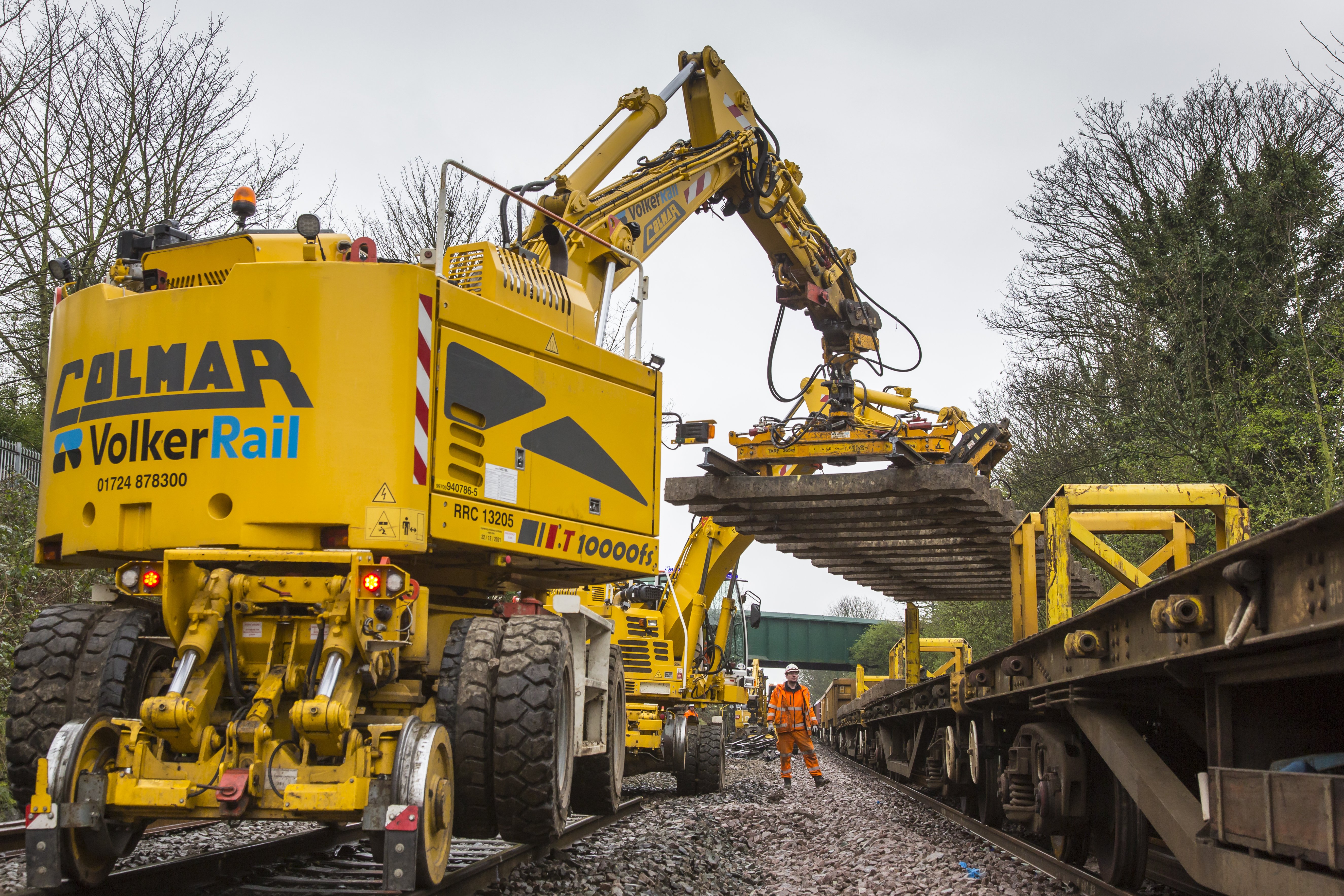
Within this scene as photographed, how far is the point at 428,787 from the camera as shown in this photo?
15.6 feet

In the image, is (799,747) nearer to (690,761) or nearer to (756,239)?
(690,761)

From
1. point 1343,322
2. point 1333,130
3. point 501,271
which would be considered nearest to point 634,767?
point 501,271

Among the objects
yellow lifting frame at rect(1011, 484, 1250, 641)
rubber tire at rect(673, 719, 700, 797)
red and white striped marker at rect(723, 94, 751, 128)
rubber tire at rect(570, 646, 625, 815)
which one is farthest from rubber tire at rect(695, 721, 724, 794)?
red and white striped marker at rect(723, 94, 751, 128)

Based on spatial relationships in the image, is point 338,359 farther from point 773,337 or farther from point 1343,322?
point 1343,322

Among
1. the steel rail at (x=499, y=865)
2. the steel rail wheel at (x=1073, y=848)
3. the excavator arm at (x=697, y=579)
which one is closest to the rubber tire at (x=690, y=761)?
the excavator arm at (x=697, y=579)

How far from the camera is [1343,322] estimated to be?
1359 cm

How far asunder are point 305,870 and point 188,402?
119 inches

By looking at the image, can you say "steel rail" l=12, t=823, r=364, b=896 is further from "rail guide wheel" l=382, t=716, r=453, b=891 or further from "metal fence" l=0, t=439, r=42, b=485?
"metal fence" l=0, t=439, r=42, b=485

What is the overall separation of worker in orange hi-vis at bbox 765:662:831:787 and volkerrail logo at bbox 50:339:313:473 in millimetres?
11669

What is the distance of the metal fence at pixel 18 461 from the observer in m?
15.5

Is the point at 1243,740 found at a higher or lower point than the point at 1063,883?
higher

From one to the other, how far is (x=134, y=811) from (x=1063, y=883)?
17.6 ft

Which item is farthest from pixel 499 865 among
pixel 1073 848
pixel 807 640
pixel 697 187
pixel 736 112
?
pixel 807 640

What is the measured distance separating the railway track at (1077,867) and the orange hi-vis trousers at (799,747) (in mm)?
4793
